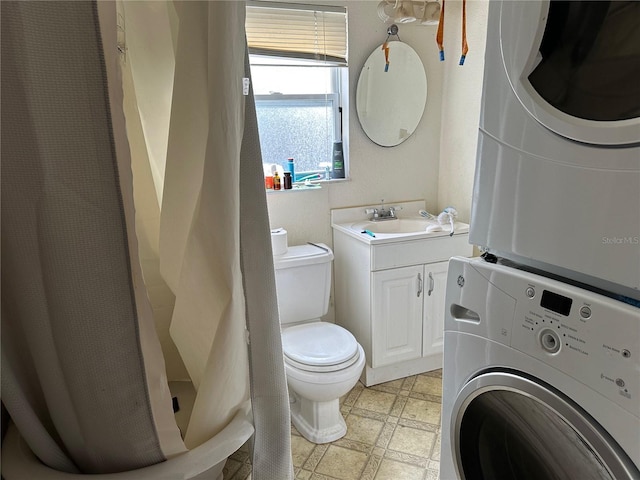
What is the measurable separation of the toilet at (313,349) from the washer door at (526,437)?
757 mm

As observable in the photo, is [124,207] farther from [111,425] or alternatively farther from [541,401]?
[541,401]

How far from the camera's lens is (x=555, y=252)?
871 mm

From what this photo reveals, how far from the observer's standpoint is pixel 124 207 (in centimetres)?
79

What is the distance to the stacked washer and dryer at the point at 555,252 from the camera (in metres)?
0.74

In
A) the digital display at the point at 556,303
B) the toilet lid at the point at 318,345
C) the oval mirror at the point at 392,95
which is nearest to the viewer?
the digital display at the point at 556,303

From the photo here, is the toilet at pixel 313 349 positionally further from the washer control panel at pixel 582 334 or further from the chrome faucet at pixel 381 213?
the washer control panel at pixel 582 334

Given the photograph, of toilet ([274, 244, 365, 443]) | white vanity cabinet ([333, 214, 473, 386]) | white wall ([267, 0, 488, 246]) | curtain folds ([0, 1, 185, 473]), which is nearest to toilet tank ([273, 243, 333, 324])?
toilet ([274, 244, 365, 443])

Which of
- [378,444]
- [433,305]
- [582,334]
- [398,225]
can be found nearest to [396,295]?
[433,305]

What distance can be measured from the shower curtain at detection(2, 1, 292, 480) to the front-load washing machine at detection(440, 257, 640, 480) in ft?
1.51

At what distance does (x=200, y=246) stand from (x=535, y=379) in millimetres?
755

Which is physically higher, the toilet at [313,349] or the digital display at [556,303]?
the digital display at [556,303]

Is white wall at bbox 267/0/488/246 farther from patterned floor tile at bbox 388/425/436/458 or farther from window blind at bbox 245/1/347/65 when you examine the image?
patterned floor tile at bbox 388/425/436/458

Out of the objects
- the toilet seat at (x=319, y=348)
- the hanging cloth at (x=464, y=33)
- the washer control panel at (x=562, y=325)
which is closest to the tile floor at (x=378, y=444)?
the toilet seat at (x=319, y=348)

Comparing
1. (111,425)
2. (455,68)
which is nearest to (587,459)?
(111,425)
